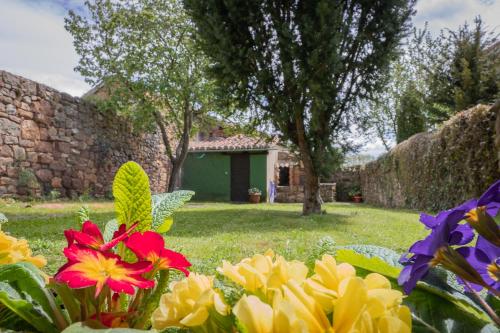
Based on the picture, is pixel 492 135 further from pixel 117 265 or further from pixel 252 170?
pixel 252 170

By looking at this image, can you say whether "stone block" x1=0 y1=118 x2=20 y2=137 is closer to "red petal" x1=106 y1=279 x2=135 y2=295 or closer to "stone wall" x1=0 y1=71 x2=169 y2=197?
"stone wall" x1=0 y1=71 x2=169 y2=197

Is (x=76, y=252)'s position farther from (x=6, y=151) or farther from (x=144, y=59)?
(x=144, y=59)

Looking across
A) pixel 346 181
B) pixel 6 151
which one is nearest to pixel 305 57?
pixel 6 151

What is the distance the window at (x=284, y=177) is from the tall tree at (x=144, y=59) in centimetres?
899

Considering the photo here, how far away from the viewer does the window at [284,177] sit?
23469mm

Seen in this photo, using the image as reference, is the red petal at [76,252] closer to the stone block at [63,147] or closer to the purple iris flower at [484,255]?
the purple iris flower at [484,255]

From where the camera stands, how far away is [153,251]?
0.53 m

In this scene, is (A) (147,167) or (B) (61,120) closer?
(B) (61,120)

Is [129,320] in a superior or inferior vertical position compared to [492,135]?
inferior

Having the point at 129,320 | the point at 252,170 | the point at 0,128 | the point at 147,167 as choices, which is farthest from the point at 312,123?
the point at 252,170

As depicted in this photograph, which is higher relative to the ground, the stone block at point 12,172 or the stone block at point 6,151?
the stone block at point 6,151

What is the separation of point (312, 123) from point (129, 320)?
8.79 meters

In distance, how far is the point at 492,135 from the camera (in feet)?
26.3

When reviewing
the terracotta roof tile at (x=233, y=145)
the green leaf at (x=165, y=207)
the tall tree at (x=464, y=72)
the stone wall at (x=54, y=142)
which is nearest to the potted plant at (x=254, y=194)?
the terracotta roof tile at (x=233, y=145)
